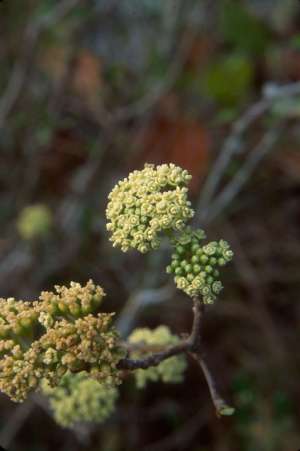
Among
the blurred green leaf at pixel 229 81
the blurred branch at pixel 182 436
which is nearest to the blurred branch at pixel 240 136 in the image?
the blurred green leaf at pixel 229 81

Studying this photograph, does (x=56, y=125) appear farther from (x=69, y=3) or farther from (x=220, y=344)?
(x=220, y=344)

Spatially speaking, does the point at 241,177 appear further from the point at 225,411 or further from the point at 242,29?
the point at 225,411

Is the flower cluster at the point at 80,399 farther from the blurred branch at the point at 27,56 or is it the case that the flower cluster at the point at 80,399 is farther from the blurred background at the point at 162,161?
the blurred branch at the point at 27,56

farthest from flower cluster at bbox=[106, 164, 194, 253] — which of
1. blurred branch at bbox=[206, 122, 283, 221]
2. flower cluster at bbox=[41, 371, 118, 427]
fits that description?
blurred branch at bbox=[206, 122, 283, 221]

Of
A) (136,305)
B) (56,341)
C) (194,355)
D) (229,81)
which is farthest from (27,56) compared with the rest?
(56,341)

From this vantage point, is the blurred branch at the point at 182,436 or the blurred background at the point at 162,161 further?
the blurred background at the point at 162,161
